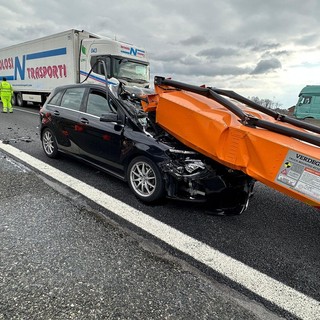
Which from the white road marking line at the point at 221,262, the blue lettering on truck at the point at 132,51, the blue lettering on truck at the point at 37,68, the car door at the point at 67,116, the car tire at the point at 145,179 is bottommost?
the white road marking line at the point at 221,262

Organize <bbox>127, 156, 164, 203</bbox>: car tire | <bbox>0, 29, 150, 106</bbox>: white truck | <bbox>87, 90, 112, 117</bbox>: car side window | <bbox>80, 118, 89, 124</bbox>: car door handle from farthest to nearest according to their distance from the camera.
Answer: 1. <bbox>0, 29, 150, 106</bbox>: white truck
2. <bbox>80, 118, 89, 124</bbox>: car door handle
3. <bbox>87, 90, 112, 117</bbox>: car side window
4. <bbox>127, 156, 164, 203</bbox>: car tire

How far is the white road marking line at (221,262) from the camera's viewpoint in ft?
6.95

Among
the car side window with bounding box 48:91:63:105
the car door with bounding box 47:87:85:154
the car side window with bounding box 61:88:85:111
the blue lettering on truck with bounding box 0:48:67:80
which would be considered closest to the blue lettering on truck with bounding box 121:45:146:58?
the blue lettering on truck with bounding box 0:48:67:80

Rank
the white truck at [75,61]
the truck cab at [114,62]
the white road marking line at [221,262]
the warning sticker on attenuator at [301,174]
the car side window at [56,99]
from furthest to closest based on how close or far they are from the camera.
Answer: the white truck at [75,61]
the truck cab at [114,62]
the car side window at [56,99]
the warning sticker on attenuator at [301,174]
the white road marking line at [221,262]

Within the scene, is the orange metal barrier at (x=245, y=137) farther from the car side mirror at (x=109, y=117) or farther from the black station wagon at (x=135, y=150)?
the car side mirror at (x=109, y=117)

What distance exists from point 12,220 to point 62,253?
1.00 meters

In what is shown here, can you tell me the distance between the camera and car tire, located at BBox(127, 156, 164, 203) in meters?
3.51

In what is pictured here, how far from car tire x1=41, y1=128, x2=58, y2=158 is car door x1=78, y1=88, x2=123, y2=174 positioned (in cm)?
99

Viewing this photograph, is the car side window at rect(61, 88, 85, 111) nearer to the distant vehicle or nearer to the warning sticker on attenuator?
the warning sticker on attenuator

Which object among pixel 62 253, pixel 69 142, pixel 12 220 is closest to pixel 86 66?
pixel 69 142

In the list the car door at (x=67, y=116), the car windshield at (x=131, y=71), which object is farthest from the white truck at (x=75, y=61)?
the car door at (x=67, y=116)

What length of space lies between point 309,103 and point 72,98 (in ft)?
68.2

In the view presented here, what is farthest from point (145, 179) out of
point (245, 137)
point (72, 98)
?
point (72, 98)

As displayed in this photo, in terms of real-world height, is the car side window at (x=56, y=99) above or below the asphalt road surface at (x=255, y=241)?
above
